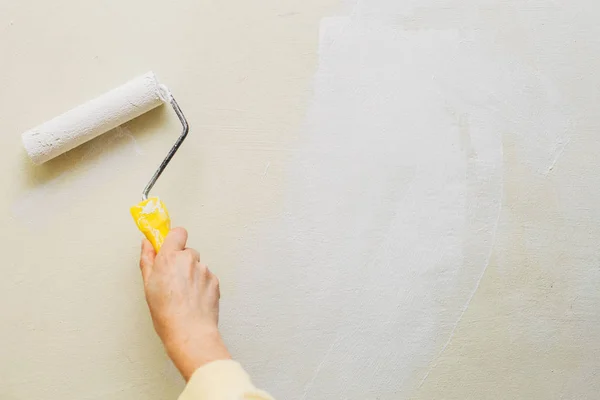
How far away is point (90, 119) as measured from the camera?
869 mm

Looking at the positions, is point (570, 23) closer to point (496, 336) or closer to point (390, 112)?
point (390, 112)

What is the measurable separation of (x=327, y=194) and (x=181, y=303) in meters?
0.28

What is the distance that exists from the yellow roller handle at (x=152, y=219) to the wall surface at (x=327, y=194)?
4.0 inches

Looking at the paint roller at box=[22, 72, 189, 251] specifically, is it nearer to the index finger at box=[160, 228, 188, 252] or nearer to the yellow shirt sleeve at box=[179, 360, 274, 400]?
the index finger at box=[160, 228, 188, 252]

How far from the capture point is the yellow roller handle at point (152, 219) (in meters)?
0.81

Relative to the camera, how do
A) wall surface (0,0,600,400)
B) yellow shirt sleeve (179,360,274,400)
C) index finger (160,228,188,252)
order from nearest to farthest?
yellow shirt sleeve (179,360,274,400), index finger (160,228,188,252), wall surface (0,0,600,400)

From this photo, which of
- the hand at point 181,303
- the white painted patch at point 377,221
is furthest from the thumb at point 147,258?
the white painted patch at point 377,221

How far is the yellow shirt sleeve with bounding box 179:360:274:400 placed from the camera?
70 centimetres

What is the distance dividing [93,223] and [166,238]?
16 centimetres

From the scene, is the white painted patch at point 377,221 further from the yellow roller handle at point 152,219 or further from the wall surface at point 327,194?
the yellow roller handle at point 152,219

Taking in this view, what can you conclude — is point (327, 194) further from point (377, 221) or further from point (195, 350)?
point (195, 350)

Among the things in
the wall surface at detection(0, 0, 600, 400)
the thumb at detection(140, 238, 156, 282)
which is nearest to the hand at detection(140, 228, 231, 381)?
the thumb at detection(140, 238, 156, 282)

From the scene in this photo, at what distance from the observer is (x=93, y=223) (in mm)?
908

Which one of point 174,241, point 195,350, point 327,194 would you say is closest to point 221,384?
point 195,350
